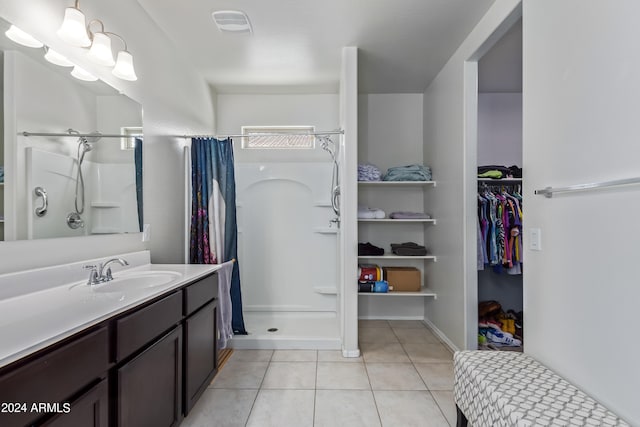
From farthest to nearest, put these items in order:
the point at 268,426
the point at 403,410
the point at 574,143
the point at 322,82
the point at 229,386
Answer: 1. the point at 322,82
2. the point at 229,386
3. the point at 403,410
4. the point at 268,426
5. the point at 574,143

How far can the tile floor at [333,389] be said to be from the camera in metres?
1.85

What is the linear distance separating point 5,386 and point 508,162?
4.12m

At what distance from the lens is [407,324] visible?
355 centimetres

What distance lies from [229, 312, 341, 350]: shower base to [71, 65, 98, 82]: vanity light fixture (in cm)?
226

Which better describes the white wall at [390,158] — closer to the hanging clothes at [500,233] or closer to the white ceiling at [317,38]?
the white ceiling at [317,38]

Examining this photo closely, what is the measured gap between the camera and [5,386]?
2.46ft

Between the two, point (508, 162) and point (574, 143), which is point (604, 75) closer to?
point (574, 143)

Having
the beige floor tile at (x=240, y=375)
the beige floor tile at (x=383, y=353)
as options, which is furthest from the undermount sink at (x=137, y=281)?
the beige floor tile at (x=383, y=353)

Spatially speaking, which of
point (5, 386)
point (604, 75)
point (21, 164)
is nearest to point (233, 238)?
point (21, 164)

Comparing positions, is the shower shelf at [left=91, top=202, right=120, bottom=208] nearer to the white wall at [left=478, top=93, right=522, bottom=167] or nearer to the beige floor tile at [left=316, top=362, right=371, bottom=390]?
the beige floor tile at [left=316, top=362, right=371, bottom=390]

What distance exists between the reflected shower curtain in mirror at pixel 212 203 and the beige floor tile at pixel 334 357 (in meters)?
1.09

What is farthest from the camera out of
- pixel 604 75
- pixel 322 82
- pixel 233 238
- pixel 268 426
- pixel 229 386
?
pixel 322 82

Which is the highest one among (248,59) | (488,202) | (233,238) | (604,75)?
(248,59)

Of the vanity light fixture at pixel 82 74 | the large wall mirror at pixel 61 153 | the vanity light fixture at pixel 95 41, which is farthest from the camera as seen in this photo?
the vanity light fixture at pixel 82 74
